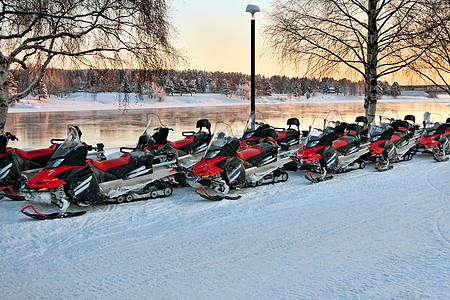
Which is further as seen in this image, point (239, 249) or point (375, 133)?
point (375, 133)

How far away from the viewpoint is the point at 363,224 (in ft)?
15.2

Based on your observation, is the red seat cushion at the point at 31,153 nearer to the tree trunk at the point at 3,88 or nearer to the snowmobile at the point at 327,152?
the tree trunk at the point at 3,88

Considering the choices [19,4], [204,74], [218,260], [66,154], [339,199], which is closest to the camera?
[218,260]

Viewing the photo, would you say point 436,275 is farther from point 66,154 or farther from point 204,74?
point 204,74

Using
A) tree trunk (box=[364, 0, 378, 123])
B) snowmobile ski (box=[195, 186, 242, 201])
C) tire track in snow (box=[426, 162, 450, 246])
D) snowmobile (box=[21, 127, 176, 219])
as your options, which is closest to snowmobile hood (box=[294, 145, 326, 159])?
snowmobile ski (box=[195, 186, 242, 201])

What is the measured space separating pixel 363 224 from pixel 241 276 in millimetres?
1987

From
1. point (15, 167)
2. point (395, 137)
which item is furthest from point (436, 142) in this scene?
point (15, 167)

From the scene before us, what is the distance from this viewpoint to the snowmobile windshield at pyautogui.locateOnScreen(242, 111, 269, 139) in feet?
28.8

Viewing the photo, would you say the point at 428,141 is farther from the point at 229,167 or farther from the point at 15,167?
the point at 15,167

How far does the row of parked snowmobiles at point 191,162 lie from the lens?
515 centimetres

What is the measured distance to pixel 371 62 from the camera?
1216 centimetres

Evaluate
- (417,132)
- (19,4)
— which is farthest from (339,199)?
(19,4)

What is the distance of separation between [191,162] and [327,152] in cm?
268

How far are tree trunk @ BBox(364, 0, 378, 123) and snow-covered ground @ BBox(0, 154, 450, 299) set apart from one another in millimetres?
6724
